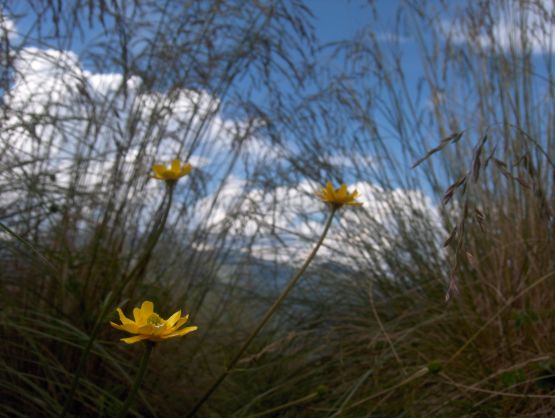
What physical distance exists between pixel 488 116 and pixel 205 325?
3.83ft

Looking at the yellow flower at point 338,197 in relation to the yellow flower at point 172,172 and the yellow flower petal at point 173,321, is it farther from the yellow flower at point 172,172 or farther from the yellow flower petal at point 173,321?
the yellow flower petal at point 173,321

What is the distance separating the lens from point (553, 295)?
1576 millimetres

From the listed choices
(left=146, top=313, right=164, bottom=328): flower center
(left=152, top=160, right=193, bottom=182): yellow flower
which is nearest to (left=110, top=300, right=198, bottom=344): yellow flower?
(left=146, top=313, right=164, bottom=328): flower center

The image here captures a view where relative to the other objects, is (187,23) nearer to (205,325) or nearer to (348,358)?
(205,325)

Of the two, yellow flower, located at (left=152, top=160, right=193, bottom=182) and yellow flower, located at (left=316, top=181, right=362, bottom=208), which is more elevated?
yellow flower, located at (left=152, top=160, right=193, bottom=182)

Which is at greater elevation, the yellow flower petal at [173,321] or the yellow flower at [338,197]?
the yellow flower at [338,197]

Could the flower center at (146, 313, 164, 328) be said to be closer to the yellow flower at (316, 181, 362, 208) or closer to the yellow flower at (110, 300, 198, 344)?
the yellow flower at (110, 300, 198, 344)

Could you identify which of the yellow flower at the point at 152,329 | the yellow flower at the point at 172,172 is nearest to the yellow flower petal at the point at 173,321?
the yellow flower at the point at 152,329

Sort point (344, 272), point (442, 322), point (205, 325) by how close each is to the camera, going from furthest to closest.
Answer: point (344, 272)
point (205, 325)
point (442, 322)

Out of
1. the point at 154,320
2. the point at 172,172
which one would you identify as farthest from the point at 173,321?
the point at 172,172

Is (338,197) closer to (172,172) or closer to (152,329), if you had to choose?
(172,172)

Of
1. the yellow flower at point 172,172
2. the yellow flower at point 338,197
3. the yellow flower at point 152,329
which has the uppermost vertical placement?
the yellow flower at point 172,172

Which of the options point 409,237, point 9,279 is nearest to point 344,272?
point 409,237

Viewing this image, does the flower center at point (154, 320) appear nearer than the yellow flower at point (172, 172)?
Yes
